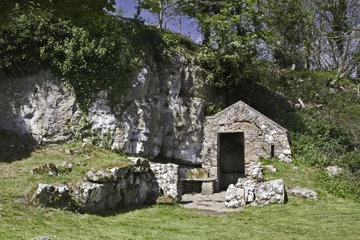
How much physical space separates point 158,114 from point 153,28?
4.70 metres

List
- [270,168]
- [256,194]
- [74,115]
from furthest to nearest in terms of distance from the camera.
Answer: [270,168] → [74,115] → [256,194]

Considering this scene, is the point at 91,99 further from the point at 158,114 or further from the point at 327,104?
the point at 327,104

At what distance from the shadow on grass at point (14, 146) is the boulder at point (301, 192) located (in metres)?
9.95

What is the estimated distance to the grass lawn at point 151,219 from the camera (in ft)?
32.6

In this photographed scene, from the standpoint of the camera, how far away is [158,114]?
1905cm

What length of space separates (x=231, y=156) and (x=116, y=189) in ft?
32.8

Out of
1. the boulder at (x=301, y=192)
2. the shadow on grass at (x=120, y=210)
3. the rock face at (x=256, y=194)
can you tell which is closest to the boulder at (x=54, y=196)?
the shadow on grass at (x=120, y=210)

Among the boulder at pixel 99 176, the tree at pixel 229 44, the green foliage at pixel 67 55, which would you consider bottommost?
the boulder at pixel 99 176

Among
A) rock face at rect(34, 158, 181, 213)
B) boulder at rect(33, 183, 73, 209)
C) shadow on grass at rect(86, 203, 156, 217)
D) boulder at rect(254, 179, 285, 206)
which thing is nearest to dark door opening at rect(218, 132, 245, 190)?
rock face at rect(34, 158, 181, 213)

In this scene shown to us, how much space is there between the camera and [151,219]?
12.6m

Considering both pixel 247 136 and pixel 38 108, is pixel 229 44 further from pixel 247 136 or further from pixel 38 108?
pixel 38 108

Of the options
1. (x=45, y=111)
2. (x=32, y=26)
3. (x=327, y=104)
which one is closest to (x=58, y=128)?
(x=45, y=111)

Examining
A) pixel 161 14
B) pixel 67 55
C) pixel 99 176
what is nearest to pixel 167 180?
pixel 99 176

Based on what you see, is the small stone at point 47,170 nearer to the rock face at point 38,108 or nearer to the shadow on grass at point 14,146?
the shadow on grass at point 14,146
